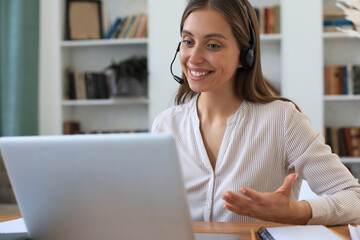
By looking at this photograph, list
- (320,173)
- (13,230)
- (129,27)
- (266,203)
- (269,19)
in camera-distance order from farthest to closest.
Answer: (129,27) < (269,19) < (320,173) < (13,230) < (266,203)

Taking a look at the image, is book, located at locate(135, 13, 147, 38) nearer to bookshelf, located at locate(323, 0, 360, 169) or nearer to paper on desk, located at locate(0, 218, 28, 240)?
bookshelf, located at locate(323, 0, 360, 169)

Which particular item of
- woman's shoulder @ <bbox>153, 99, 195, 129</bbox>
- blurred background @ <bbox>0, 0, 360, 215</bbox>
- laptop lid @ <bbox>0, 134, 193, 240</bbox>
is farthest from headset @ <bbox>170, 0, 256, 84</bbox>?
blurred background @ <bbox>0, 0, 360, 215</bbox>

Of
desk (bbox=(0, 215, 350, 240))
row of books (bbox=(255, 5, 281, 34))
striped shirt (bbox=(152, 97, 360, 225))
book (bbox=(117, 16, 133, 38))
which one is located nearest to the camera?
desk (bbox=(0, 215, 350, 240))

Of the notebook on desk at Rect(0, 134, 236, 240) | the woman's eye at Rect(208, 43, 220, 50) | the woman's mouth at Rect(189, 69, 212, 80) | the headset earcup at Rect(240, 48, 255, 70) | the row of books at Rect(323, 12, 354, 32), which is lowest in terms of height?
the notebook on desk at Rect(0, 134, 236, 240)

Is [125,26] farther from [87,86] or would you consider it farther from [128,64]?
[87,86]

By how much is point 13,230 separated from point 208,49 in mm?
752

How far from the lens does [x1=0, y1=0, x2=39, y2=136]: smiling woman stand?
11.5ft

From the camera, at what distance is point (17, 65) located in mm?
3518

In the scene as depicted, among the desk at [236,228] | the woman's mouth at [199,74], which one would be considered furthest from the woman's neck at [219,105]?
the desk at [236,228]

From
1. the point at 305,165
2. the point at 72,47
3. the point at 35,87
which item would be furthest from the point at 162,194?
the point at 72,47

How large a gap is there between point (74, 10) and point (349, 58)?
2361 mm

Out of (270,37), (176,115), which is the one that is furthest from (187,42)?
(270,37)

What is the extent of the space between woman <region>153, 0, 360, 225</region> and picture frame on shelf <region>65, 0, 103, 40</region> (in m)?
2.53

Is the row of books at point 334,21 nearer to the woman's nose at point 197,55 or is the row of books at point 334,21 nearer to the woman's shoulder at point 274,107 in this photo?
the woman's shoulder at point 274,107
